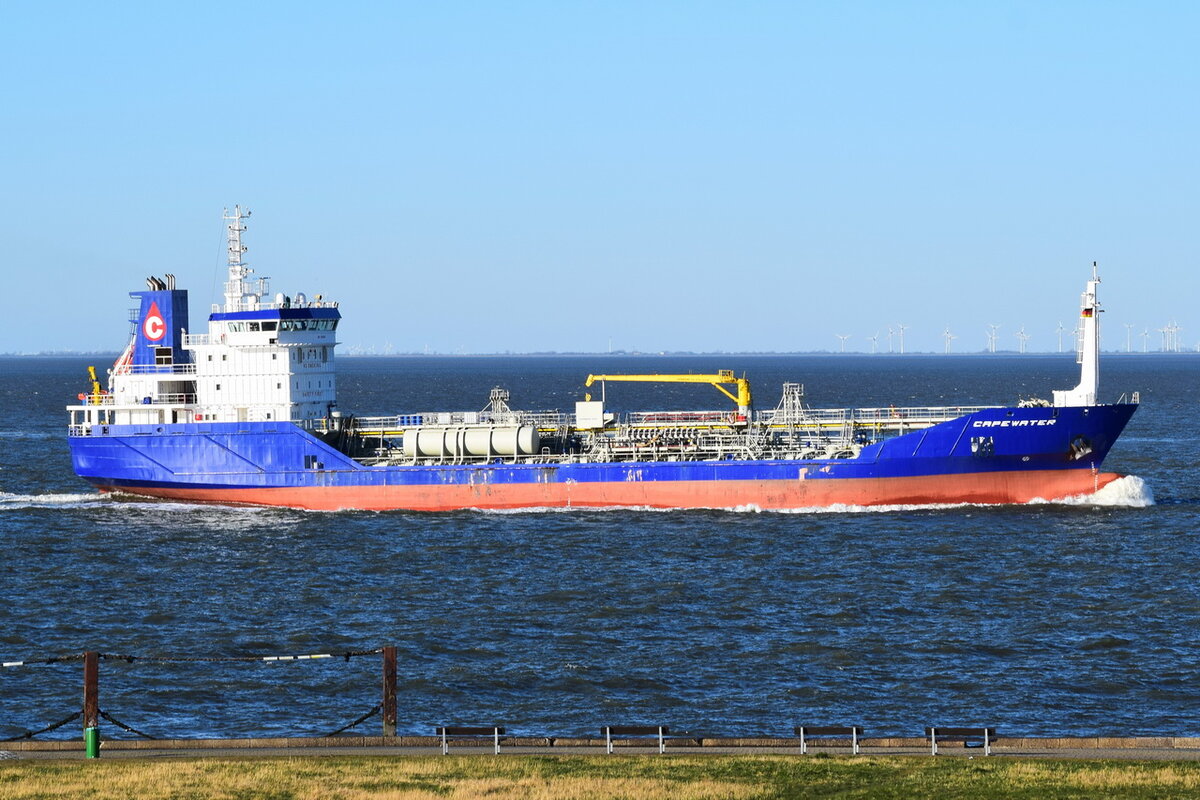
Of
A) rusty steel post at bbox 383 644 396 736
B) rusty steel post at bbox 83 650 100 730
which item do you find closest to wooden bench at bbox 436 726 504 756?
rusty steel post at bbox 383 644 396 736

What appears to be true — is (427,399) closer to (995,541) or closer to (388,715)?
(995,541)

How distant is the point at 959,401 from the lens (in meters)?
153

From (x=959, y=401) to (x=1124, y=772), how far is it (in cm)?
13379

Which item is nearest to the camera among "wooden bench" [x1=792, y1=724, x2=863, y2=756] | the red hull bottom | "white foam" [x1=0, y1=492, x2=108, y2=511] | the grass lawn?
the grass lawn

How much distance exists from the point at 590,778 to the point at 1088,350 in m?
41.7

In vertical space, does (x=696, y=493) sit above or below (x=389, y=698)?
above

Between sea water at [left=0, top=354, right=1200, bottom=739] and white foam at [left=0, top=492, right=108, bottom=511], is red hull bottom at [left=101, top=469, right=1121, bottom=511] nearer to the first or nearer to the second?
sea water at [left=0, top=354, right=1200, bottom=739]

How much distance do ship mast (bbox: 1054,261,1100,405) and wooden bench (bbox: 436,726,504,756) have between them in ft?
124

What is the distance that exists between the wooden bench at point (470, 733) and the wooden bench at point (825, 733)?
16.7 feet

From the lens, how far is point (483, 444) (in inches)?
2479

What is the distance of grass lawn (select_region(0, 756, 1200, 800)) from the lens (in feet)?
72.8

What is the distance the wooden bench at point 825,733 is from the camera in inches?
990

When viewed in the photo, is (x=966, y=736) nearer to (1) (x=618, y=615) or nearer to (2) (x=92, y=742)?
(2) (x=92, y=742)

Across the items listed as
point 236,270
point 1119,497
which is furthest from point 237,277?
point 1119,497
